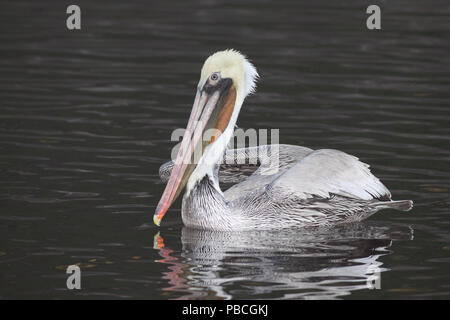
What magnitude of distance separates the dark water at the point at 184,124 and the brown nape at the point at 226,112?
2.57 feet

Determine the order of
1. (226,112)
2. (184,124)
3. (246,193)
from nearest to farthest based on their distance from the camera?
(226,112), (246,193), (184,124)

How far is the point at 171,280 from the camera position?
5902 mm

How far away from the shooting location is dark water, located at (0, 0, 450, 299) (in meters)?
6.07

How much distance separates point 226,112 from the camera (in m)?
7.23

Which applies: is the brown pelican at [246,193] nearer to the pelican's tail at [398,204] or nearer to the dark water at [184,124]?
the pelican's tail at [398,204]

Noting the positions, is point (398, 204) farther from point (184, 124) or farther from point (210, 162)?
point (184, 124)

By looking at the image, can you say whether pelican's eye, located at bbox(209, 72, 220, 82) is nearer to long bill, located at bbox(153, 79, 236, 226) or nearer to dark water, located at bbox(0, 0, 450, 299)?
long bill, located at bbox(153, 79, 236, 226)

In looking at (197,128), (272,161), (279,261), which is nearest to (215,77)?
(197,128)

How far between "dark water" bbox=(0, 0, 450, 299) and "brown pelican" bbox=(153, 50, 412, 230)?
0.14 metres

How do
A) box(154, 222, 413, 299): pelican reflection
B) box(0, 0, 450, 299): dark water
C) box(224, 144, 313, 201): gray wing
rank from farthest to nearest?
box(224, 144, 313, 201): gray wing
box(0, 0, 450, 299): dark water
box(154, 222, 413, 299): pelican reflection

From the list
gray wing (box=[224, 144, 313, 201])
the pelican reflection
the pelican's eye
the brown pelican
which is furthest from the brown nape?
the pelican reflection

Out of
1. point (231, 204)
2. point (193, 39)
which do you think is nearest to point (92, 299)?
point (231, 204)

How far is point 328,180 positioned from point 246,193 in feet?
2.12

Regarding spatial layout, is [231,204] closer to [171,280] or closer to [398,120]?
[171,280]
